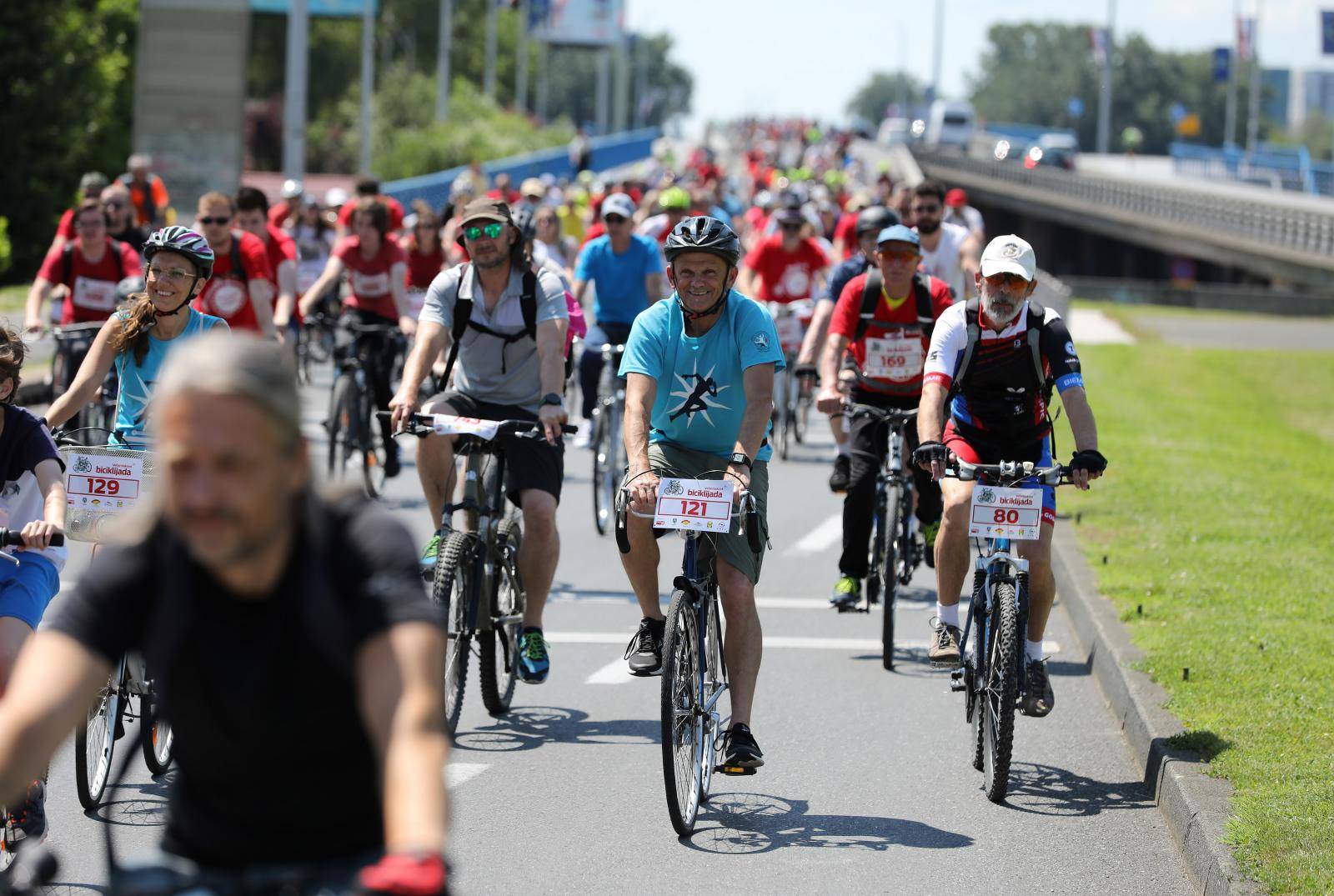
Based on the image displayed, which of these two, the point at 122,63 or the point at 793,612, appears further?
the point at 122,63

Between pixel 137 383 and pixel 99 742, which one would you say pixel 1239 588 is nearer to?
pixel 137 383

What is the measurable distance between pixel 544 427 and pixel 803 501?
23.9 feet

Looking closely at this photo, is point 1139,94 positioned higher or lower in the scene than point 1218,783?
higher

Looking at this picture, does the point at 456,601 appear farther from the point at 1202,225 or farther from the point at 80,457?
the point at 1202,225

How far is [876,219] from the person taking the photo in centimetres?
1229

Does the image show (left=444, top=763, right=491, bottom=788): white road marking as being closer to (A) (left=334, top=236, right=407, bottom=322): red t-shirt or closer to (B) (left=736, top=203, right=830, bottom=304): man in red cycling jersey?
(A) (left=334, top=236, right=407, bottom=322): red t-shirt

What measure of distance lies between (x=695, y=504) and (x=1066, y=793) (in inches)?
73.5

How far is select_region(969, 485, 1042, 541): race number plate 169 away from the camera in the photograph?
7.48 m

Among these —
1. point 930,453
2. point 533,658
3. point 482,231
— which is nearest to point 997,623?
point 930,453

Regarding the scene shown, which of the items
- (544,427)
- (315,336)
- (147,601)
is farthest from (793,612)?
(315,336)

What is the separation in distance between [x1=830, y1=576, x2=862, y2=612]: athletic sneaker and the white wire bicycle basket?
4275 mm

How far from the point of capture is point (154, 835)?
6.25 m

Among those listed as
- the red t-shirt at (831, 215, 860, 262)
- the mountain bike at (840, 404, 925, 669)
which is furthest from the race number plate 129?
the red t-shirt at (831, 215, 860, 262)

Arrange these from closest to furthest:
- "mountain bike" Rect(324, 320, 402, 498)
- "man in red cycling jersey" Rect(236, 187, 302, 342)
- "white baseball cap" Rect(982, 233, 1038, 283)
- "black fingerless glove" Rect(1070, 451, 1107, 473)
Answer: "black fingerless glove" Rect(1070, 451, 1107, 473) → "white baseball cap" Rect(982, 233, 1038, 283) → "man in red cycling jersey" Rect(236, 187, 302, 342) → "mountain bike" Rect(324, 320, 402, 498)
